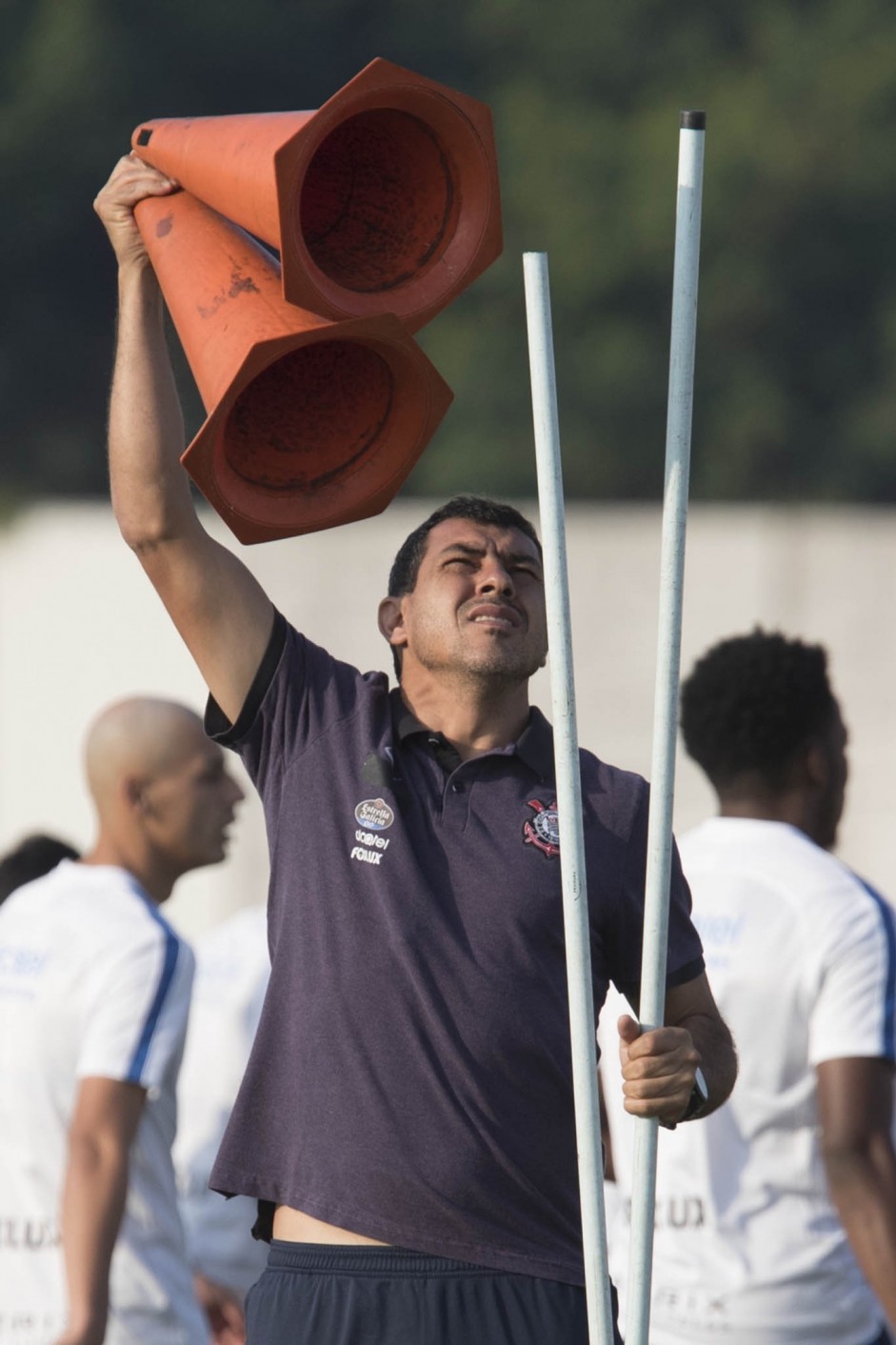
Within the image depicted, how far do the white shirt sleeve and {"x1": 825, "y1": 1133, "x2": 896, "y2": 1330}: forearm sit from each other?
1491 millimetres

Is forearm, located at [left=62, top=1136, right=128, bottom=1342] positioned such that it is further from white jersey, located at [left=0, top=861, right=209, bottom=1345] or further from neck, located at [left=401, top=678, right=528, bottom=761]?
neck, located at [left=401, top=678, right=528, bottom=761]

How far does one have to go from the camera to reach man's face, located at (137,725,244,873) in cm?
568

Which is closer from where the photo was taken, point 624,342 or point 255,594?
point 255,594

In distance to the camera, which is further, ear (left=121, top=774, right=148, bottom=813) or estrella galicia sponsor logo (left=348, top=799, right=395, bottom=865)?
ear (left=121, top=774, right=148, bottom=813)

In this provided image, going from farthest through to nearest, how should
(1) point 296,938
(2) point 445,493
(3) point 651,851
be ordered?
(2) point 445,493, (1) point 296,938, (3) point 651,851

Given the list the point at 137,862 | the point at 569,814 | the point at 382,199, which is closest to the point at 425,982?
the point at 569,814

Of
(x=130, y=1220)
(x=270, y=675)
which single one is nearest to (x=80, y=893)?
(x=130, y=1220)

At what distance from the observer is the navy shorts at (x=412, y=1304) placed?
10.7ft

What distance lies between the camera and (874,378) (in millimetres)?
25547

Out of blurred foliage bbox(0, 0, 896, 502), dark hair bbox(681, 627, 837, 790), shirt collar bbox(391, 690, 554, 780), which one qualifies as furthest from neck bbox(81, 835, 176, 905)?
blurred foliage bbox(0, 0, 896, 502)

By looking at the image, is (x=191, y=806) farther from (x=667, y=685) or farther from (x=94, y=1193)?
(x=667, y=685)

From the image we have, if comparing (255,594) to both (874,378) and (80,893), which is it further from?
(874,378)

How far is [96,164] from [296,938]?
2371cm

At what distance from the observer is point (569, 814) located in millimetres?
3162
